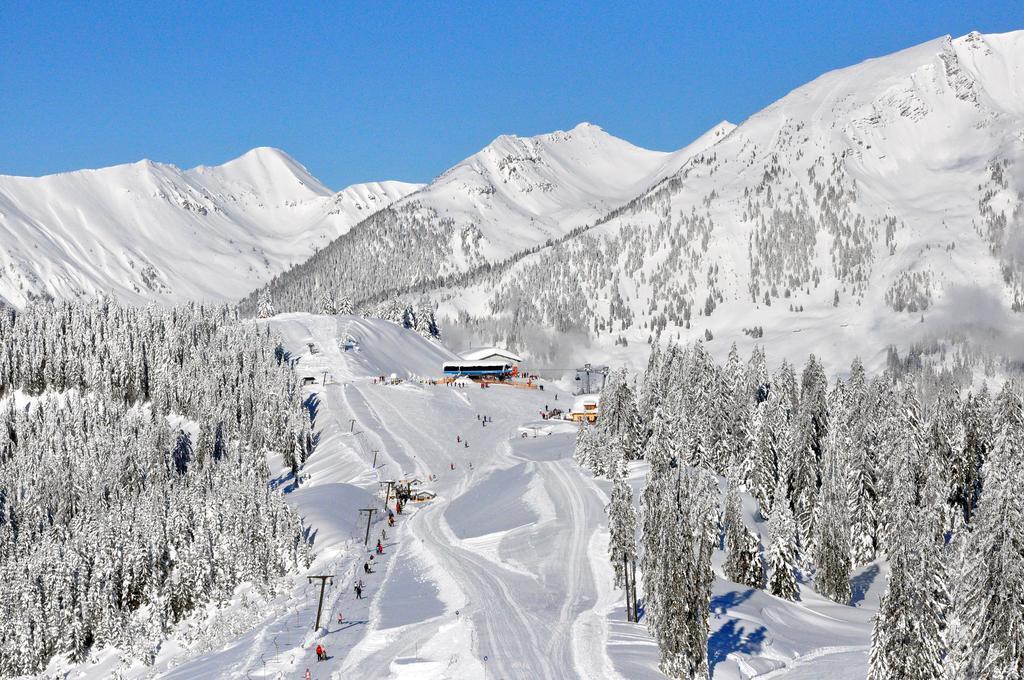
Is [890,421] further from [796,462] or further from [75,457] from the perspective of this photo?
[75,457]

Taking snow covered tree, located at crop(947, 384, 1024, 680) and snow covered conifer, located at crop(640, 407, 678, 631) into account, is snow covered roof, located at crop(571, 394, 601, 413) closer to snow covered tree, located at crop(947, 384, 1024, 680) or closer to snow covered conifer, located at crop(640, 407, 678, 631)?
snow covered conifer, located at crop(640, 407, 678, 631)

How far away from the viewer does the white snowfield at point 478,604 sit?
58562mm

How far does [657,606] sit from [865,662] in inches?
583

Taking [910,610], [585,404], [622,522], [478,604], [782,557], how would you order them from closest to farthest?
[910,610] < [622,522] < [478,604] < [782,557] < [585,404]

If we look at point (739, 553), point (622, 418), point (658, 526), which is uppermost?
point (622, 418)

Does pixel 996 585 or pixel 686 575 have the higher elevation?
pixel 996 585

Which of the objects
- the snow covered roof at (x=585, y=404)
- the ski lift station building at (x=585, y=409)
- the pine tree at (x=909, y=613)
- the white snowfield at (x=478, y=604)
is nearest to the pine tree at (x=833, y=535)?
the white snowfield at (x=478, y=604)

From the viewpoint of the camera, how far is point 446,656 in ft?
191

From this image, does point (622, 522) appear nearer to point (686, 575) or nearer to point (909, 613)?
point (686, 575)

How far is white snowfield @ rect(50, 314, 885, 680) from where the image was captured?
5856cm

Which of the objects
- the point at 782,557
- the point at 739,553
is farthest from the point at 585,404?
the point at 782,557

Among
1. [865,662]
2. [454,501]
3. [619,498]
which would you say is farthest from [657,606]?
[454,501]

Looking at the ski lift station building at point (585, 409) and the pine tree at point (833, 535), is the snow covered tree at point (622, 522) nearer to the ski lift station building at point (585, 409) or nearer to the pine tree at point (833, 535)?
the pine tree at point (833, 535)

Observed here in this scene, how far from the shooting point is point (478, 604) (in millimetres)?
69812
